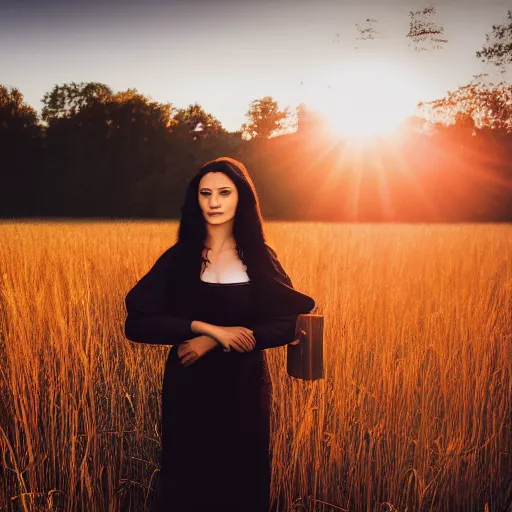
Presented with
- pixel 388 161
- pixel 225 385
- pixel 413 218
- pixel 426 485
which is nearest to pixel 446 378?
pixel 426 485

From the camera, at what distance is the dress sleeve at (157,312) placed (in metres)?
1.41

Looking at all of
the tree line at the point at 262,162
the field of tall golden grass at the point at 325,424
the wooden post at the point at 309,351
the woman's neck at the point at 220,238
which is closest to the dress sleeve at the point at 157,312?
the woman's neck at the point at 220,238

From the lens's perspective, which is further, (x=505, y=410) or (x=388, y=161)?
(x=388, y=161)

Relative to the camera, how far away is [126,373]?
276cm

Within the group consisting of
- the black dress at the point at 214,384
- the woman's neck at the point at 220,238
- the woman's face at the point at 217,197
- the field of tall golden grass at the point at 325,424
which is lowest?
the field of tall golden grass at the point at 325,424

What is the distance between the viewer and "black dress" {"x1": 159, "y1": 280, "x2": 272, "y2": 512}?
1.46m

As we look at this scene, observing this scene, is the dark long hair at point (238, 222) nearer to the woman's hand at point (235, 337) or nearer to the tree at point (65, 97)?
the woman's hand at point (235, 337)

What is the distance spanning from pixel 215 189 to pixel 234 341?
0.44 meters

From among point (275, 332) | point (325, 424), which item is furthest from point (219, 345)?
point (325, 424)

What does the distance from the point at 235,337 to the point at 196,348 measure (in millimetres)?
104

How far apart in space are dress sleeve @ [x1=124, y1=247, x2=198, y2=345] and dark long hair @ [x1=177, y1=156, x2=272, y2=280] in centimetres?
8

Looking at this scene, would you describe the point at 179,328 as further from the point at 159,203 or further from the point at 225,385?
the point at 159,203

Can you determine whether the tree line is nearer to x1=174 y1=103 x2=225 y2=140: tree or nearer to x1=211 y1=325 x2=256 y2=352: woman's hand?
x1=174 y1=103 x2=225 y2=140: tree

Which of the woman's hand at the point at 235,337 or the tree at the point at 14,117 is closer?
the woman's hand at the point at 235,337
